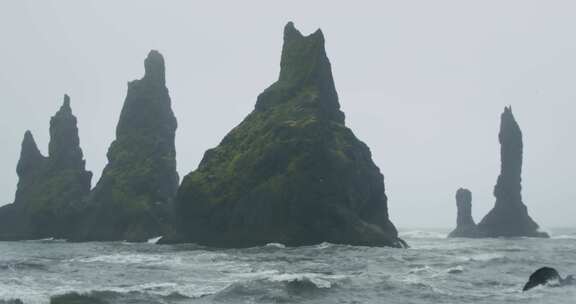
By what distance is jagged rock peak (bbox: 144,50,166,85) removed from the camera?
375 ft

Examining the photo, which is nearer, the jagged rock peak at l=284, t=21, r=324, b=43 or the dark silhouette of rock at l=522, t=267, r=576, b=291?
the dark silhouette of rock at l=522, t=267, r=576, b=291

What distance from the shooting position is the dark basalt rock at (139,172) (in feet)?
294

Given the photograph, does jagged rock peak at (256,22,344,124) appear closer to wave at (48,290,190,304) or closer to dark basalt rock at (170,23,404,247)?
dark basalt rock at (170,23,404,247)

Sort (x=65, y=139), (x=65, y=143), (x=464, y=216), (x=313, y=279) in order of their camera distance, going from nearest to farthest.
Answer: (x=313, y=279)
(x=65, y=143)
(x=65, y=139)
(x=464, y=216)

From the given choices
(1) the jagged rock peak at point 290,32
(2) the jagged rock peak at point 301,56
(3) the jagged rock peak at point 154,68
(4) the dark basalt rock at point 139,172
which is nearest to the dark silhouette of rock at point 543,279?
(2) the jagged rock peak at point 301,56

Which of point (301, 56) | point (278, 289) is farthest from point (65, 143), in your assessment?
point (278, 289)

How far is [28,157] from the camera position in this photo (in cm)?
11744

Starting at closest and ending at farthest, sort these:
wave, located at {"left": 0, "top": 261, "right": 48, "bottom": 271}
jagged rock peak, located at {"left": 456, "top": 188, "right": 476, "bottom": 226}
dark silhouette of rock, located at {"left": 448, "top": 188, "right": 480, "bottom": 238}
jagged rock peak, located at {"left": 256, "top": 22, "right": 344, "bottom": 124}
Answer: wave, located at {"left": 0, "top": 261, "right": 48, "bottom": 271} < jagged rock peak, located at {"left": 256, "top": 22, "right": 344, "bottom": 124} < dark silhouette of rock, located at {"left": 448, "top": 188, "right": 480, "bottom": 238} < jagged rock peak, located at {"left": 456, "top": 188, "right": 476, "bottom": 226}

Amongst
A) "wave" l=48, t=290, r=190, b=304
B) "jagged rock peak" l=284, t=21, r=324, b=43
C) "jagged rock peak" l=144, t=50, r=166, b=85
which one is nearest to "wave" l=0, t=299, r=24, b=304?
"wave" l=48, t=290, r=190, b=304

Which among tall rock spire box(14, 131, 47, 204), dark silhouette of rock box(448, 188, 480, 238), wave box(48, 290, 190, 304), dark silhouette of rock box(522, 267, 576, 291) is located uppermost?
tall rock spire box(14, 131, 47, 204)

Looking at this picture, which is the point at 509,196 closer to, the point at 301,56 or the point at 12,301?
the point at 301,56

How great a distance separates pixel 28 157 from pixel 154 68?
34.3 meters

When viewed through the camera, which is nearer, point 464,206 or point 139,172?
point 139,172

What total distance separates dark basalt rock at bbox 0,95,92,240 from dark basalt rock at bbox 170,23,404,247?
42.2 m
